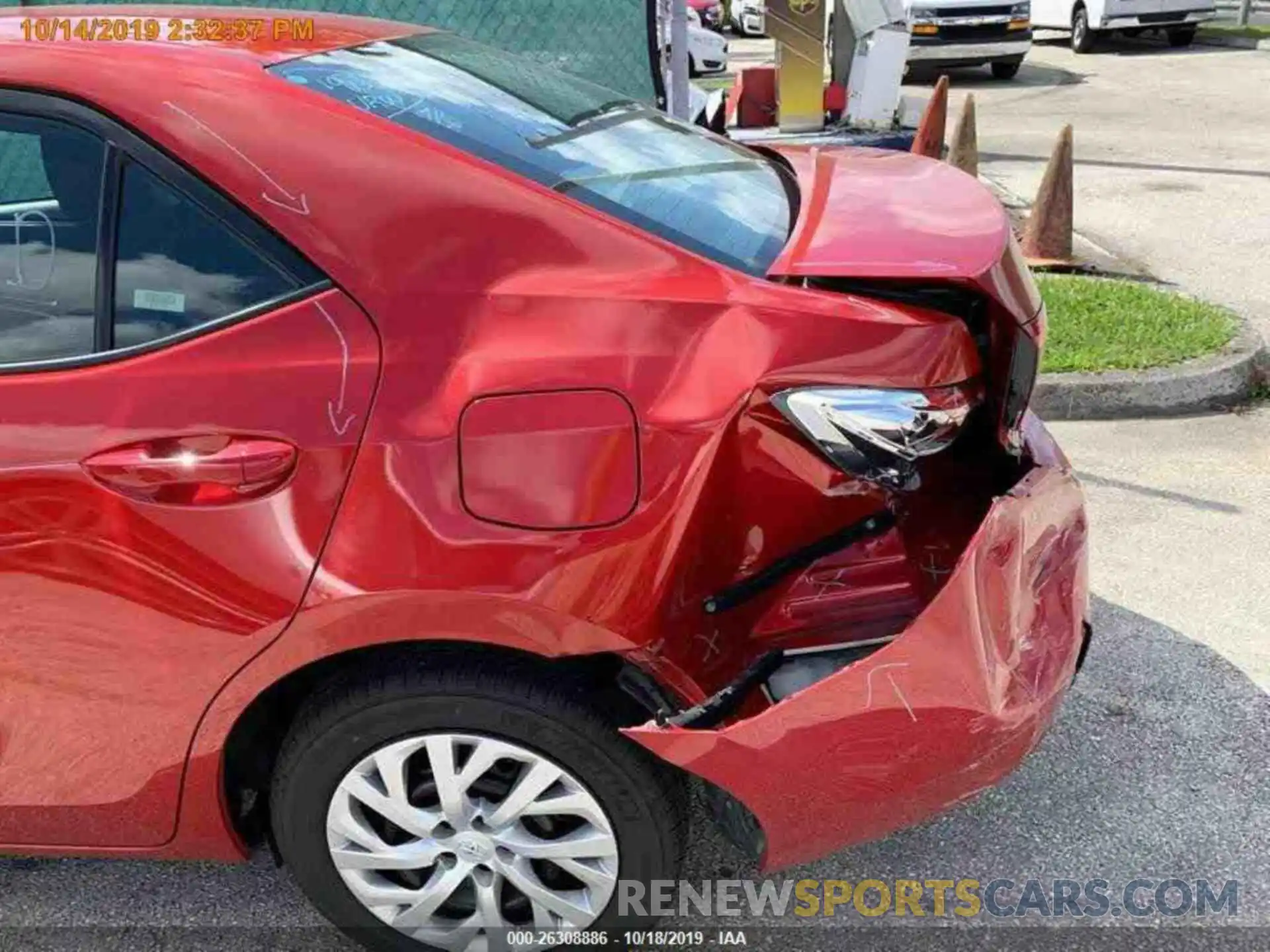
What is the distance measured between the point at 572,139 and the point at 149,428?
39.6 inches

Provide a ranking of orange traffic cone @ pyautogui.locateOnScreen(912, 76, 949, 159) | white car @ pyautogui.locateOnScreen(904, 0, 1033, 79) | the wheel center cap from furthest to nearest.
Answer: white car @ pyautogui.locateOnScreen(904, 0, 1033, 79)
orange traffic cone @ pyautogui.locateOnScreen(912, 76, 949, 159)
the wheel center cap

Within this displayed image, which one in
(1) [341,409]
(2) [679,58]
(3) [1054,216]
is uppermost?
(2) [679,58]

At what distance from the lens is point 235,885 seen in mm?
2611

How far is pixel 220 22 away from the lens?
259 centimetres

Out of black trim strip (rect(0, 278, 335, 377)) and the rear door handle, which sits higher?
black trim strip (rect(0, 278, 335, 377))

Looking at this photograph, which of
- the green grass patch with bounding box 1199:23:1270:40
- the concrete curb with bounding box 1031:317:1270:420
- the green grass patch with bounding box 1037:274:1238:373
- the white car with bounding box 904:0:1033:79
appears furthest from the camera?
the green grass patch with bounding box 1199:23:1270:40

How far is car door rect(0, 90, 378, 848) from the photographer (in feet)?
6.48

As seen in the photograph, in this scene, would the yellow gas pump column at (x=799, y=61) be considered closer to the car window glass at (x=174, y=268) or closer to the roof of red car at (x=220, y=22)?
the roof of red car at (x=220, y=22)

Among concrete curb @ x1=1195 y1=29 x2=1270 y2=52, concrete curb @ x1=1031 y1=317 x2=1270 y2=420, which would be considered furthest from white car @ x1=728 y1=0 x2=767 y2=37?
concrete curb @ x1=1031 y1=317 x2=1270 y2=420

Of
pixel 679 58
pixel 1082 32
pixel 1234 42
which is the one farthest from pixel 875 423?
pixel 1234 42

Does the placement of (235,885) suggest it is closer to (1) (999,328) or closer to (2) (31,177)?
(2) (31,177)

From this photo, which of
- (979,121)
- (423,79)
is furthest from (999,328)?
(979,121)

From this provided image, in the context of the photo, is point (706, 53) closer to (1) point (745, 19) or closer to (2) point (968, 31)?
(2) point (968, 31)

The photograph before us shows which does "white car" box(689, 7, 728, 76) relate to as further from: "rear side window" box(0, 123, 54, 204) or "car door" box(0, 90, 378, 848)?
"car door" box(0, 90, 378, 848)
